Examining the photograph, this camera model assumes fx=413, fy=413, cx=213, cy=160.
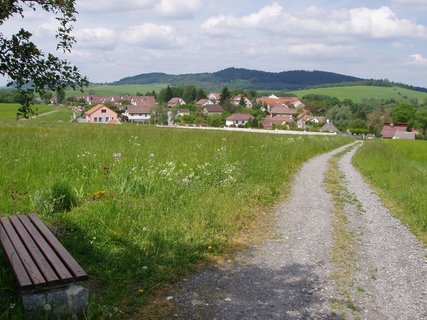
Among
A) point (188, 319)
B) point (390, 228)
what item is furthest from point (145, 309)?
point (390, 228)

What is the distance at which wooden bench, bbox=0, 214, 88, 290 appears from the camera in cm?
379

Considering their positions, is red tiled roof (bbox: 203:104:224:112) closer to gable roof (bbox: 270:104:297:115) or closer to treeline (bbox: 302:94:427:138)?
gable roof (bbox: 270:104:297:115)

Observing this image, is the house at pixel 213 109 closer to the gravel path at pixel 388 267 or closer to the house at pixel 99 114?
the house at pixel 99 114

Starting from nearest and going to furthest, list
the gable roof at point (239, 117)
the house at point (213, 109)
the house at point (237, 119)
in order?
the house at point (237, 119) < the gable roof at point (239, 117) < the house at point (213, 109)

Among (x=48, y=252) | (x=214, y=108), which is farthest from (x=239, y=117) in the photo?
(x=48, y=252)

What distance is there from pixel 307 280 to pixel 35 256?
3.35 metres

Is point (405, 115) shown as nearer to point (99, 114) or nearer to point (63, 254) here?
point (99, 114)

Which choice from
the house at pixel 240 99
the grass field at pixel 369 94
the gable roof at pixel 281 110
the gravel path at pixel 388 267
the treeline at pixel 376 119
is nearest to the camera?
the gravel path at pixel 388 267

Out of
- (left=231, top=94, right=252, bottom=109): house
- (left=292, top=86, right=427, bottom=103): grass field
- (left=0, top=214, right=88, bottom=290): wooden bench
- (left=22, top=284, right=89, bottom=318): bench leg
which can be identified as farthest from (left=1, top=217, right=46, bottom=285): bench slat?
(left=292, top=86, right=427, bottom=103): grass field

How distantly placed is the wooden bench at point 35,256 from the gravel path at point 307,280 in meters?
1.18

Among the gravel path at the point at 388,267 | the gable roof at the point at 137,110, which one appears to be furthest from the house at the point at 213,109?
the gravel path at the point at 388,267

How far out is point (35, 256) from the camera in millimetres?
4297

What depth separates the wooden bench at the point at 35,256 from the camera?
3789 mm

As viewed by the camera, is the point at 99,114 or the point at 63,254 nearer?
the point at 63,254
